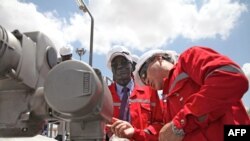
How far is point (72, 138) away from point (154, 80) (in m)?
1.12

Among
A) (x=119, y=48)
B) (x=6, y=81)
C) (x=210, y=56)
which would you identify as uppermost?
(x=119, y=48)

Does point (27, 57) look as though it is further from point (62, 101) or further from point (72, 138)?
point (72, 138)

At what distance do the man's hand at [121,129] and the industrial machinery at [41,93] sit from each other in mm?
972

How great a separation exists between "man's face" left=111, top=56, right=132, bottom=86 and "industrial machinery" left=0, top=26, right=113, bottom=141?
266 centimetres

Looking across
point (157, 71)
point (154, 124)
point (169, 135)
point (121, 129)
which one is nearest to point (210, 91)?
point (169, 135)

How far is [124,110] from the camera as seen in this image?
3.86 metres

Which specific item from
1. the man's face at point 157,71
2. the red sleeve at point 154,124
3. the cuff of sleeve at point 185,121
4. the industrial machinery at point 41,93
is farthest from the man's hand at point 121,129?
the industrial machinery at point 41,93

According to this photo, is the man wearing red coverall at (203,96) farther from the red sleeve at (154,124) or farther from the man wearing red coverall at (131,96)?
the man wearing red coverall at (131,96)

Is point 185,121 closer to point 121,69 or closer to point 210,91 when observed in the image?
point 210,91

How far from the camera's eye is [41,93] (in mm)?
1312

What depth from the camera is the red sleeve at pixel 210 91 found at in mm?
1725

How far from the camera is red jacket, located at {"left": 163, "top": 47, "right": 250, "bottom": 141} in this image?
5.68 ft

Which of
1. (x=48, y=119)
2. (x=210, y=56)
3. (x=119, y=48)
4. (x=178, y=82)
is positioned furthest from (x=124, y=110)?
(x=48, y=119)

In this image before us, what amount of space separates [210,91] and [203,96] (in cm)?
5
